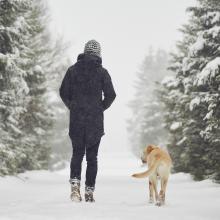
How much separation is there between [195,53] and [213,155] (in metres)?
2.94

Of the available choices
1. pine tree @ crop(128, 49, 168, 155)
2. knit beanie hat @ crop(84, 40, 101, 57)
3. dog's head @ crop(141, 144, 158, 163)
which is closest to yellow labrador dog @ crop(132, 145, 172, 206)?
dog's head @ crop(141, 144, 158, 163)

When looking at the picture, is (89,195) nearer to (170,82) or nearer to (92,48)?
(92,48)

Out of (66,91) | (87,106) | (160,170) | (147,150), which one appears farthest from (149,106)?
(160,170)

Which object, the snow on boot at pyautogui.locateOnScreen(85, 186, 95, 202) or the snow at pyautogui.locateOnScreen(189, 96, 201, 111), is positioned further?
the snow at pyautogui.locateOnScreen(189, 96, 201, 111)

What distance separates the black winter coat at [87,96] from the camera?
7.09 m


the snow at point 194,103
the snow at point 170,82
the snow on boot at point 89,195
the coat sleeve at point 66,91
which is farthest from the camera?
the snow at point 170,82

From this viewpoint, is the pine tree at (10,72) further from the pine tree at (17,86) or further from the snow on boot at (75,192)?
the snow on boot at (75,192)

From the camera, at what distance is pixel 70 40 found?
3070cm

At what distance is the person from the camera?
708cm

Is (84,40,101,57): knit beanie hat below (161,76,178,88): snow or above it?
below

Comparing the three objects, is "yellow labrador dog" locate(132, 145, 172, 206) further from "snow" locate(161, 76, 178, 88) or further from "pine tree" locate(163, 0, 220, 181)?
"snow" locate(161, 76, 178, 88)

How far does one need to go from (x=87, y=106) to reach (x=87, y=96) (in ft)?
0.56

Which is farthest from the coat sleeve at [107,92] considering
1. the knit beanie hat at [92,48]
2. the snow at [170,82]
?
the snow at [170,82]

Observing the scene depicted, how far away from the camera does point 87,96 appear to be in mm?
7172
